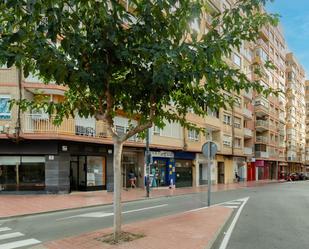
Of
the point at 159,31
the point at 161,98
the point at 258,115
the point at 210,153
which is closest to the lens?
the point at 159,31

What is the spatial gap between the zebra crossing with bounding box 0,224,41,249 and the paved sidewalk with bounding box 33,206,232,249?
969 millimetres

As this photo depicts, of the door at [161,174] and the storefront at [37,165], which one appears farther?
the door at [161,174]

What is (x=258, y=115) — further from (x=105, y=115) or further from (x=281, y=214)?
(x=105, y=115)

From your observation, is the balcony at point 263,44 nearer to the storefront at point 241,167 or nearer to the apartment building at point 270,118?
the apartment building at point 270,118

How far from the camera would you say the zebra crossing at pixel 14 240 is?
27.6 ft

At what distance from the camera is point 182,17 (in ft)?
24.0

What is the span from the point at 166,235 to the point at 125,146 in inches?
780

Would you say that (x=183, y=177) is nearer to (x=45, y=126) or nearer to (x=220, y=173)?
(x=220, y=173)

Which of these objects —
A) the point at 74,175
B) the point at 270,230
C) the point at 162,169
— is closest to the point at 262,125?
the point at 162,169

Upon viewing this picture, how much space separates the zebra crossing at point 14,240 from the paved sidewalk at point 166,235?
969 millimetres

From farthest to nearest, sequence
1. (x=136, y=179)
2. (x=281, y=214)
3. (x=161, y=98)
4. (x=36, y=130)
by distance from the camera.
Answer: (x=136, y=179), (x=36, y=130), (x=281, y=214), (x=161, y=98)

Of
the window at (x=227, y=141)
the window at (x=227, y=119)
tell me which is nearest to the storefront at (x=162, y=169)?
the window at (x=227, y=141)

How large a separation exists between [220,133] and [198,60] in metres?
37.9

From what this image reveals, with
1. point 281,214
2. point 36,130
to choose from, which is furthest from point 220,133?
point 281,214
